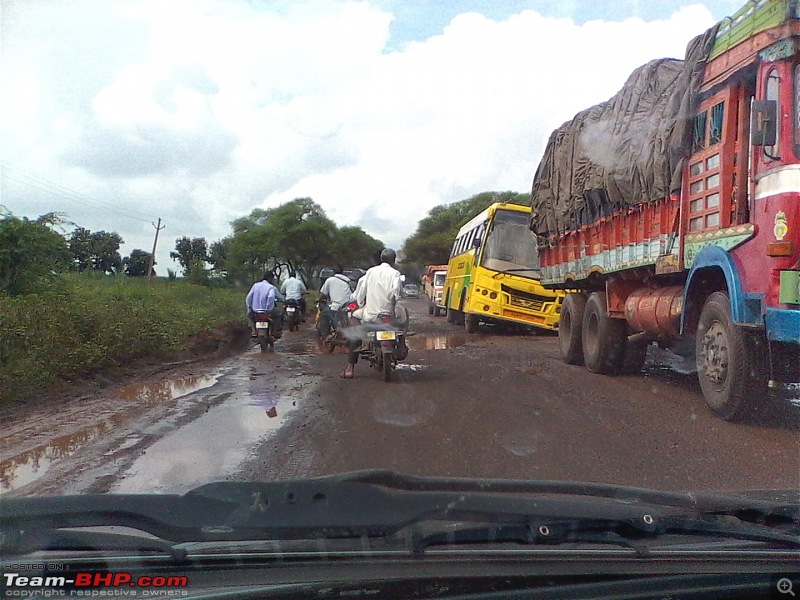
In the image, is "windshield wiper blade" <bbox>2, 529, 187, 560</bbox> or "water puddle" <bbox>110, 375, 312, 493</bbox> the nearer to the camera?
"windshield wiper blade" <bbox>2, 529, 187, 560</bbox>

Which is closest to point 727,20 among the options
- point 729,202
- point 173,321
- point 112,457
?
point 729,202

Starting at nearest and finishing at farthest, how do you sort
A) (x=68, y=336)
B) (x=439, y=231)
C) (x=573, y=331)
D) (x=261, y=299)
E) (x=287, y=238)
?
(x=68, y=336) → (x=573, y=331) → (x=261, y=299) → (x=287, y=238) → (x=439, y=231)

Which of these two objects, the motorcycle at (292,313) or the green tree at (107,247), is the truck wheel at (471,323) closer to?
the motorcycle at (292,313)

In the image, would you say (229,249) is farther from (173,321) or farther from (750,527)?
(750,527)

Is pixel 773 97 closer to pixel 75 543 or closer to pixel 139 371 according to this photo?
pixel 75 543

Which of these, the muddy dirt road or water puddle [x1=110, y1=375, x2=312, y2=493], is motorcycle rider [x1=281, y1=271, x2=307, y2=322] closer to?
the muddy dirt road

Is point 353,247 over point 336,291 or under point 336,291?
over

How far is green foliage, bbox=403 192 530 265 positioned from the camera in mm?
57906

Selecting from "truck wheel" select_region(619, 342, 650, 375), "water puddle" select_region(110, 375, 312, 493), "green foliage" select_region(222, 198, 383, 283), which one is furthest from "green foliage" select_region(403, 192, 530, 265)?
"water puddle" select_region(110, 375, 312, 493)

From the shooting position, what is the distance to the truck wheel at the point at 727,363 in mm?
6070

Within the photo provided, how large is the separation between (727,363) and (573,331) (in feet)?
17.0

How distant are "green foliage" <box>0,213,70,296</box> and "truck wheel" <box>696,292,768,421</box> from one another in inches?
408

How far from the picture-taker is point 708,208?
667cm

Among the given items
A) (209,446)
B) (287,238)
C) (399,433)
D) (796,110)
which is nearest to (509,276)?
(399,433)
